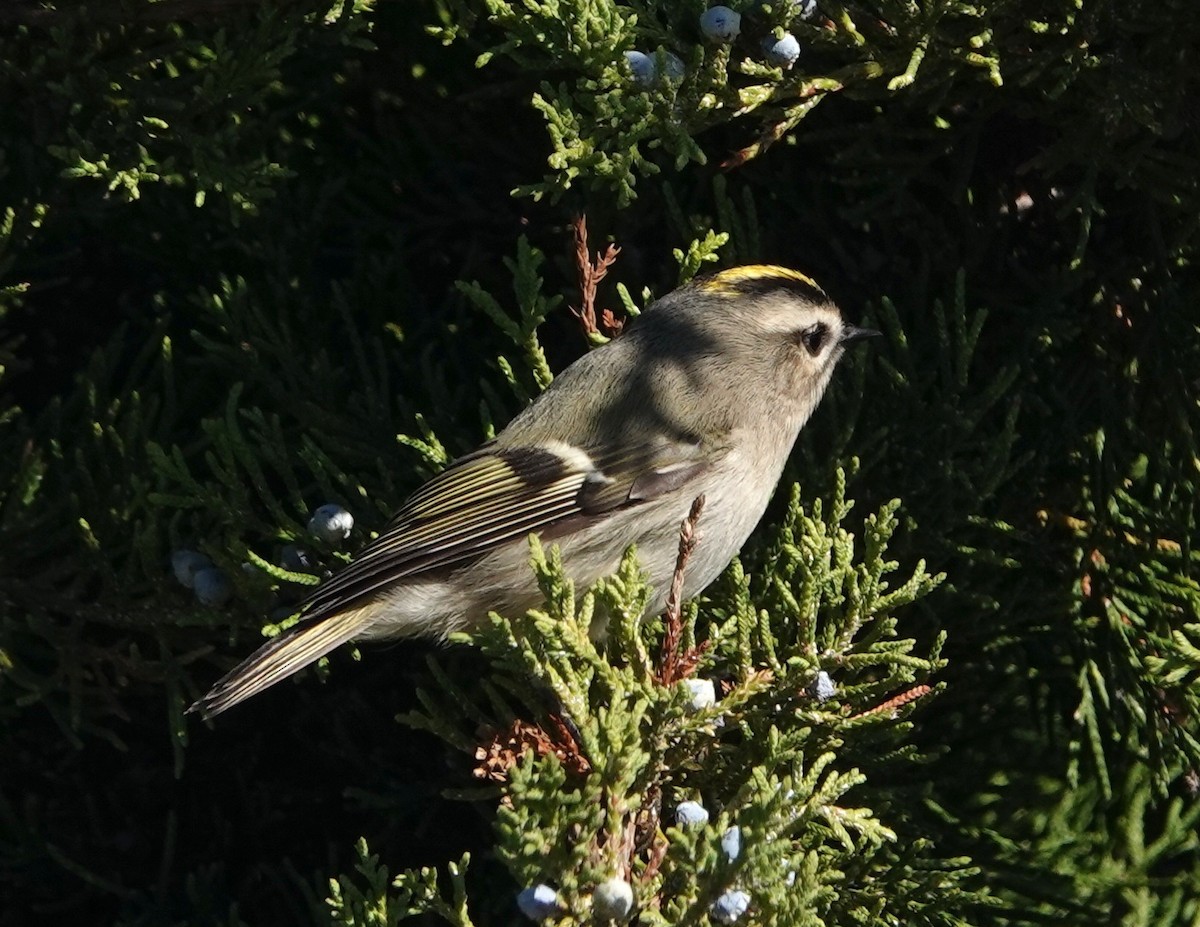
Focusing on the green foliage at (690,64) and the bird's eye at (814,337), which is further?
the bird's eye at (814,337)

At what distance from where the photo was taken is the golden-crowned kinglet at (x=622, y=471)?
230cm

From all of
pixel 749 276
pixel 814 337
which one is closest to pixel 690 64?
pixel 749 276

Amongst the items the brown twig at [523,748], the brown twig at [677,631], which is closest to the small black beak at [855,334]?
the brown twig at [677,631]

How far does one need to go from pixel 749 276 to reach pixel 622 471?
362mm

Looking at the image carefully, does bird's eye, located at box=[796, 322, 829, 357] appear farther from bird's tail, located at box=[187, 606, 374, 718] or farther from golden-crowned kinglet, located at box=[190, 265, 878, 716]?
bird's tail, located at box=[187, 606, 374, 718]

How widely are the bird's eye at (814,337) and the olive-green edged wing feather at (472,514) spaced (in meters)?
0.28


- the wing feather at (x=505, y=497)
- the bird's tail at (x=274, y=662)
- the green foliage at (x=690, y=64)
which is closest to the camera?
the green foliage at (x=690, y=64)

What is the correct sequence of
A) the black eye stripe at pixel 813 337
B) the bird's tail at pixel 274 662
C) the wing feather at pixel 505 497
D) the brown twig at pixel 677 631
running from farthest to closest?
1. the black eye stripe at pixel 813 337
2. the wing feather at pixel 505 497
3. the bird's tail at pixel 274 662
4. the brown twig at pixel 677 631

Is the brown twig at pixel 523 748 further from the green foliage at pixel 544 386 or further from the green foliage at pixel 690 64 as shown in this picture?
the green foliage at pixel 690 64

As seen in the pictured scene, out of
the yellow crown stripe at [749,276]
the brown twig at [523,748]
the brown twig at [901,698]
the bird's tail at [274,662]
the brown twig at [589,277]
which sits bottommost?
the brown twig at [901,698]

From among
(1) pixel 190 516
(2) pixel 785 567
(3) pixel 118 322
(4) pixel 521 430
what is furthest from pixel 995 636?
(3) pixel 118 322

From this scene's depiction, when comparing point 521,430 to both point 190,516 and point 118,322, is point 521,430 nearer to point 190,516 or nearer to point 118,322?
point 190,516

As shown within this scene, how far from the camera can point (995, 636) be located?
2.31 m

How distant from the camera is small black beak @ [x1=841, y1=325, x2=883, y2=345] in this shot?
233cm
